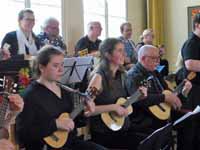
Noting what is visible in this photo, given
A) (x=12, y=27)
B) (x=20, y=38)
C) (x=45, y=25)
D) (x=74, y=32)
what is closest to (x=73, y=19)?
(x=74, y=32)

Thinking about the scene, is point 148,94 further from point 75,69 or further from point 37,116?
point 37,116

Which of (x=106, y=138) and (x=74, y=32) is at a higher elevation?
(x=74, y=32)

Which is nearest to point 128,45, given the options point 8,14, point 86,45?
point 86,45

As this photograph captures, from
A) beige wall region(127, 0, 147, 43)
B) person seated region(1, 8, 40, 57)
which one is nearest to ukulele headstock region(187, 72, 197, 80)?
person seated region(1, 8, 40, 57)

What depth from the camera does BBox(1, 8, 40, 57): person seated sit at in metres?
3.72

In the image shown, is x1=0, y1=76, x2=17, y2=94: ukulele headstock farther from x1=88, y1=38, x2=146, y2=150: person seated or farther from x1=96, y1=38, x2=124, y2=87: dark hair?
x1=96, y1=38, x2=124, y2=87: dark hair

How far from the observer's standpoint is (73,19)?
222 inches

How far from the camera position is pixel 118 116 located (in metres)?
2.96

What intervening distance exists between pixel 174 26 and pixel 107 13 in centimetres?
152

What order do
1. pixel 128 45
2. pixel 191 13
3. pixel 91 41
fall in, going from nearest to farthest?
1. pixel 91 41
2. pixel 128 45
3. pixel 191 13

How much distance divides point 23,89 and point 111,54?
789 mm

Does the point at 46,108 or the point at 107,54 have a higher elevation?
the point at 107,54

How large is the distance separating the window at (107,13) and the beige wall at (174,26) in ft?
3.25

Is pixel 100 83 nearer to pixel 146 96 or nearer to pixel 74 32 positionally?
pixel 146 96
